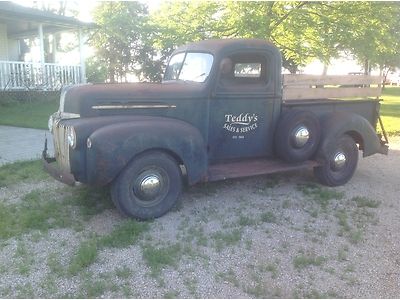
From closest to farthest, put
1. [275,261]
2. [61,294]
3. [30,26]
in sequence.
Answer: [61,294] < [275,261] < [30,26]

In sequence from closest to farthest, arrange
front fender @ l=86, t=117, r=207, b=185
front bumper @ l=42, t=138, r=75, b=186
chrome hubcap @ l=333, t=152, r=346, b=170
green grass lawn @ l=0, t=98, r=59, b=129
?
front fender @ l=86, t=117, r=207, b=185, front bumper @ l=42, t=138, r=75, b=186, chrome hubcap @ l=333, t=152, r=346, b=170, green grass lawn @ l=0, t=98, r=59, b=129

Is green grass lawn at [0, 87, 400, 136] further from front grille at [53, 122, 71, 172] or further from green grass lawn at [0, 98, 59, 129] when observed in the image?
front grille at [53, 122, 71, 172]

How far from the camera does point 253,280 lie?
3.48 metres

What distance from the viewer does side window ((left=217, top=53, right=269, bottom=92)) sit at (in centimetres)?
514

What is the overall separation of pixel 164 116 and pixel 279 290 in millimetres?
2400

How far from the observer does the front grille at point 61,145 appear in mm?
4513

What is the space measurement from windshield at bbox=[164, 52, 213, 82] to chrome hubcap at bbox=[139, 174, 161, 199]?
141 centimetres

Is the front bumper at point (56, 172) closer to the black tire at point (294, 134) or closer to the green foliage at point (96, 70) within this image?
the black tire at point (294, 134)

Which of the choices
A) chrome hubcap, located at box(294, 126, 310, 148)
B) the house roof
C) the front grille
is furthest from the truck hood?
the house roof

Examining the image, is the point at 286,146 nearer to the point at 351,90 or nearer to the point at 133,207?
the point at 351,90

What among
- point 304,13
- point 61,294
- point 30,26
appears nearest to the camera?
point 61,294

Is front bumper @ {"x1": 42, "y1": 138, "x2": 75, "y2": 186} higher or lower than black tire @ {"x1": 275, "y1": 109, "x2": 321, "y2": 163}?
lower

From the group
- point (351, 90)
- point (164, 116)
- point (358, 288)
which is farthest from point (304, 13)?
point (358, 288)

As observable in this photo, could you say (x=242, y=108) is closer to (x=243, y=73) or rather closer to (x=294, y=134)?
(x=243, y=73)
